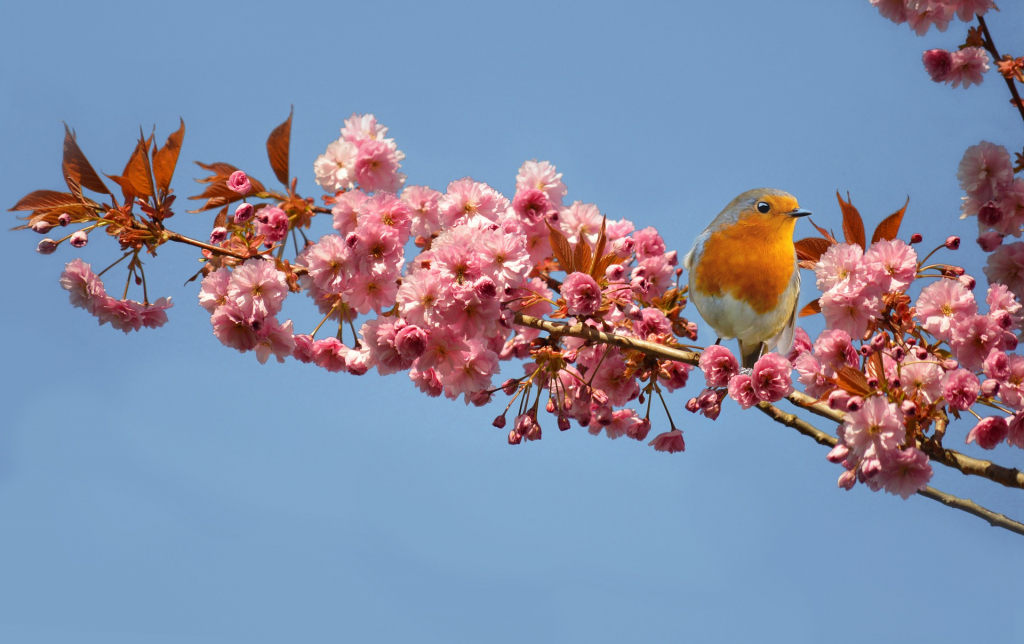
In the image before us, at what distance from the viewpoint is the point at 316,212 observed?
9.19 feet

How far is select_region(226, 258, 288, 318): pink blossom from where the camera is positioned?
268 centimetres

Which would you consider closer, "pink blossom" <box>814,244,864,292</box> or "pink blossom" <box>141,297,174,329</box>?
"pink blossom" <box>814,244,864,292</box>

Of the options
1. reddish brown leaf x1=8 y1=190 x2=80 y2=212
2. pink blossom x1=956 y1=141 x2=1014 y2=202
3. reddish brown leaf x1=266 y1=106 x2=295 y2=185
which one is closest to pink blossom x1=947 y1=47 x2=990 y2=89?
pink blossom x1=956 y1=141 x2=1014 y2=202

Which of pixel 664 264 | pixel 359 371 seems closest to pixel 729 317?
pixel 664 264

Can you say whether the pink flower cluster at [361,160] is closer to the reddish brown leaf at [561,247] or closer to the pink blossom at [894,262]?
the reddish brown leaf at [561,247]

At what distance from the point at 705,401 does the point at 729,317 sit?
732mm

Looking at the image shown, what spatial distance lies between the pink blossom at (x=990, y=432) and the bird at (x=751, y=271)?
1.00 m

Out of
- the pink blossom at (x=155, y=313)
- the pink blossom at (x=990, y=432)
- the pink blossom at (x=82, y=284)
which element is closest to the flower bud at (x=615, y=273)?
the pink blossom at (x=990, y=432)

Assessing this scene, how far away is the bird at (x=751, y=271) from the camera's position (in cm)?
322

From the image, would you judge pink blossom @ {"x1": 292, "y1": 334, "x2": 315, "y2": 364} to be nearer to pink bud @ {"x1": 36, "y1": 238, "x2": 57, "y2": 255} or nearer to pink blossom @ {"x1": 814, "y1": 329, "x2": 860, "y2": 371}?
pink bud @ {"x1": 36, "y1": 238, "x2": 57, "y2": 255}

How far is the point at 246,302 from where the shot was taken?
269cm

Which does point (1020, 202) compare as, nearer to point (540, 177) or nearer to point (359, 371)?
point (540, 177)

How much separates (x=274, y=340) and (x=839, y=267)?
1987mm

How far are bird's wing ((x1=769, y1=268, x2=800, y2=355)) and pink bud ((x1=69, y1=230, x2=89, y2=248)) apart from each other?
111 inches
